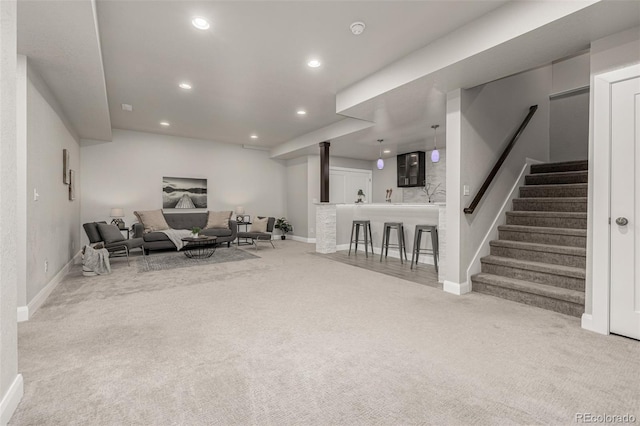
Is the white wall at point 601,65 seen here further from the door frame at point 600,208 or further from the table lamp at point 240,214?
the table lamp at point 240,214

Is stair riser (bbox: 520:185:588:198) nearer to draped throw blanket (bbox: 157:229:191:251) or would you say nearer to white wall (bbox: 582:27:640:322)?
white wall (bbox: 582:27:640:322)

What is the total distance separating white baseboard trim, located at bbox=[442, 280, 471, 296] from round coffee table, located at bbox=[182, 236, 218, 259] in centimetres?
448

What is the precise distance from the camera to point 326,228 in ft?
22.0

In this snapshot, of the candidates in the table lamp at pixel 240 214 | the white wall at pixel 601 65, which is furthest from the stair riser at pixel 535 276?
the table lamp at pixel 240 214

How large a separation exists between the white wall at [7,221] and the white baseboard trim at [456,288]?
386 cm

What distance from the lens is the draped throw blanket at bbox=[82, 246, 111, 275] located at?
4.56 metres

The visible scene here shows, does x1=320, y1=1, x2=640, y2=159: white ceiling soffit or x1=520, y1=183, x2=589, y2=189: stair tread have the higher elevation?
x1=320, y1=1, x2=640, y2=159: white ceiling soffit

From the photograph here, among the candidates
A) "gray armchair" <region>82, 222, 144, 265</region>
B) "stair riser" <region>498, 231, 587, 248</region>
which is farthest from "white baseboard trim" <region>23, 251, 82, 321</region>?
"stair riser" <region>498, 231, 587, 248</region>

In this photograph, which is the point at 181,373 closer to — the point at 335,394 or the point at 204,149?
the point at 335,394

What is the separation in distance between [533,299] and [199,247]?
6.42 meters

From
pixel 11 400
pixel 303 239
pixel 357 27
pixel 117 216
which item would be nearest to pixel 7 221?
pixel 11 400

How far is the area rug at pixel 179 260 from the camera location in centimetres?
516

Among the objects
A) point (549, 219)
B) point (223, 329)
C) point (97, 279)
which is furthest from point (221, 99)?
point (549, 219)

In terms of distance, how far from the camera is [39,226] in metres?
3.43
